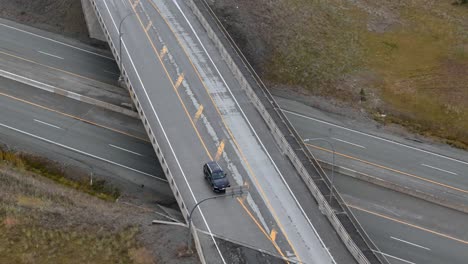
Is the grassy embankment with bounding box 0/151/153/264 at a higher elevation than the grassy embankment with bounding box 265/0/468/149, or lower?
lower

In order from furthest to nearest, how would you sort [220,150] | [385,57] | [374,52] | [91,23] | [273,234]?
1. [374,52]
2. [385,57]
3. [91,23]
4. [220,150]
5. [273,234]

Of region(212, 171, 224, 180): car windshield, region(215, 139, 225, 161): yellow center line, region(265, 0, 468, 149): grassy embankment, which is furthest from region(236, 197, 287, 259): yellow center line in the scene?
region(265, 0, 468, 149): grassy embankment

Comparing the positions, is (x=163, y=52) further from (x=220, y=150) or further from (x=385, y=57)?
(x=385, y=57)

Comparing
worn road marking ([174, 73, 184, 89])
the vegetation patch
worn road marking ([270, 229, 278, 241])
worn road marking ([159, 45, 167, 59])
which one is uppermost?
worn road marking ([159, 45, 167, 59])

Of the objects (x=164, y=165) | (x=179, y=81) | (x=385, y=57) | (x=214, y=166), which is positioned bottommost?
(x=164, y=165)

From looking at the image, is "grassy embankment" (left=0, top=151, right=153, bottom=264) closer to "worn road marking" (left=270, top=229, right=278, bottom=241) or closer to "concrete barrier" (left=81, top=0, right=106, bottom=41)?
"worn road marking" (left=270, top=229, right=278, bottom=241)

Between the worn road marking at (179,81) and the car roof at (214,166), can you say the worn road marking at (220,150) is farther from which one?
the worn road marking at (179,81)

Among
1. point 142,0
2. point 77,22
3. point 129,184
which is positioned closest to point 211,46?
point 142,0

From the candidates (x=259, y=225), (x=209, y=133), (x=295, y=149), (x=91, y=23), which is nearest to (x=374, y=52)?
(x=295, y=149)
